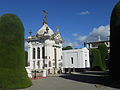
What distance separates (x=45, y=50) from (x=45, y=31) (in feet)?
14.9

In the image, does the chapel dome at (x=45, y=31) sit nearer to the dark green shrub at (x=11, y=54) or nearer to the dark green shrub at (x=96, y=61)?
the dark green shrub at (x=96, y=61)

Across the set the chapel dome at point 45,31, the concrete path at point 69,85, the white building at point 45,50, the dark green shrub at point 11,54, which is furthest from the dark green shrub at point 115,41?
the chapel dome at point 45,31

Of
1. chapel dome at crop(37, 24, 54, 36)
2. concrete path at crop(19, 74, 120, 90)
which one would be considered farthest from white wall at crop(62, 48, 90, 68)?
concrete path at crop(19, 74, 120, 90)

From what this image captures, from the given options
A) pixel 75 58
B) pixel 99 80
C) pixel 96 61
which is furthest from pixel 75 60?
pixel 99 80

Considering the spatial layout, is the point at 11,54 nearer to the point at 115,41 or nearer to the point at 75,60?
the point at 115,41

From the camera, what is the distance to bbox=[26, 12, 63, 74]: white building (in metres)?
39.0

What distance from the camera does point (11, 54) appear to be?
15.4 metres

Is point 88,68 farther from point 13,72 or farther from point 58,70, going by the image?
point 13,72

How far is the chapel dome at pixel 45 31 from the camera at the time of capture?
4030cm

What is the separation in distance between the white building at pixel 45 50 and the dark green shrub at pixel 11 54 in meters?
22.3

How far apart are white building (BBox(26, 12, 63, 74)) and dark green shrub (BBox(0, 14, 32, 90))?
22.3m

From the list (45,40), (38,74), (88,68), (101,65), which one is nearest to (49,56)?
(45,40)

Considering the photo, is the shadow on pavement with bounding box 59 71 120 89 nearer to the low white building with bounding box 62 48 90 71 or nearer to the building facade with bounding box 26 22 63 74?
the building facade with bounding box 26 22 63 74

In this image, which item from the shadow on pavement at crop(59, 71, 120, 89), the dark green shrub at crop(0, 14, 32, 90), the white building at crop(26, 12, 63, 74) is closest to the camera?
the dark green shrub at crop(0, 14, 32, 90)
